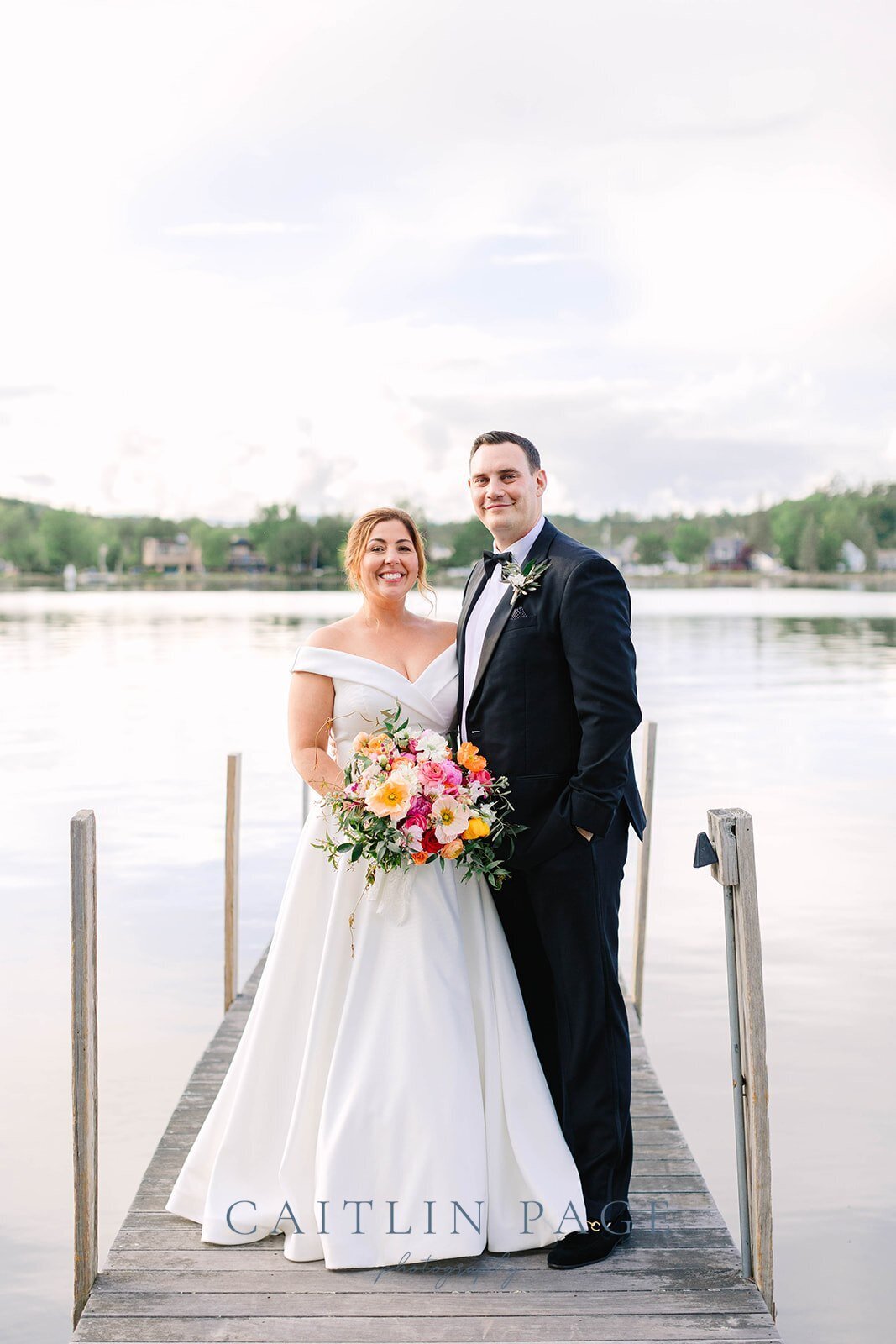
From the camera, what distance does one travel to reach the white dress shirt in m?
3.61

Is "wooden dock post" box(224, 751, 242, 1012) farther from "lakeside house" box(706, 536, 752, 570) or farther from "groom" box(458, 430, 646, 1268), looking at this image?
"lakeside house" box(706, 536, 752, 570)

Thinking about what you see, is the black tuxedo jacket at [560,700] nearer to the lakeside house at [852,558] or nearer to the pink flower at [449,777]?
the pink flower at [449,777]

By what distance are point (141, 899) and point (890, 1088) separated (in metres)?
6.67

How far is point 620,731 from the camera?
3.31m

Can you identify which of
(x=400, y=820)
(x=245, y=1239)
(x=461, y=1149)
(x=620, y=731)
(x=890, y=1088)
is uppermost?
(x=620, y=731)

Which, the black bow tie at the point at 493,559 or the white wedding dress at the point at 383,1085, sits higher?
the black bow tie at the point at 493,559

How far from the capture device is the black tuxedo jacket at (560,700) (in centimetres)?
333

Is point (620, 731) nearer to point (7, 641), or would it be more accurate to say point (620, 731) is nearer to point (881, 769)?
point (881, 769)

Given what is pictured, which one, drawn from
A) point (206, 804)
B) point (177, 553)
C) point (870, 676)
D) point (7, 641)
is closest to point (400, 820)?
point (206, 804)

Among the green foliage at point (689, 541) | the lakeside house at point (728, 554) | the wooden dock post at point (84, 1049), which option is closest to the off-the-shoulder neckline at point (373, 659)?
the wooden dock post at point (84, 1049)

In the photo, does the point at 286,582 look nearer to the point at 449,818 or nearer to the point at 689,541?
the point at 689,541

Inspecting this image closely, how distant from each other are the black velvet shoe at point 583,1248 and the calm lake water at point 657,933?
72.7 inches

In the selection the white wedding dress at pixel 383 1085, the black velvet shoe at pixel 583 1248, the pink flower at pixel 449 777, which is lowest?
the black velvet shoe at pixel 583 1248

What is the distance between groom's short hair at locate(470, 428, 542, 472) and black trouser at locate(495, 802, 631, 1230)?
3.43 ft
